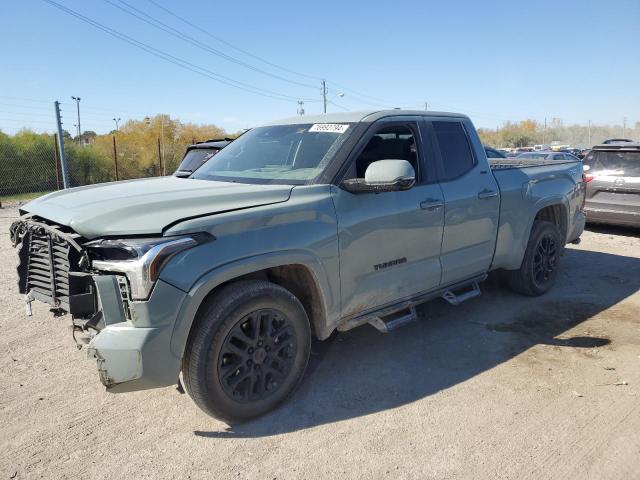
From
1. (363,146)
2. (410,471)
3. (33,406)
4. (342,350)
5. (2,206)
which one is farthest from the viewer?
(2,206)

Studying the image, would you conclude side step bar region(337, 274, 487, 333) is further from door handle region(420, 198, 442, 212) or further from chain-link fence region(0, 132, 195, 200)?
chain-link fence region(0, 132, 195, 200)

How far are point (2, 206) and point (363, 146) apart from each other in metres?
14.8

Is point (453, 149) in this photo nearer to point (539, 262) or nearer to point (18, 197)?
point (539, 262)

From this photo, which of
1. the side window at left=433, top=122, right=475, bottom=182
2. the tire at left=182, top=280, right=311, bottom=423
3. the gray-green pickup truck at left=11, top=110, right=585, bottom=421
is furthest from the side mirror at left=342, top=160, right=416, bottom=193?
the side window at left=433, top=122, right=475, bottom=182

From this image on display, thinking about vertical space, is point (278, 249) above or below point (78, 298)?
above

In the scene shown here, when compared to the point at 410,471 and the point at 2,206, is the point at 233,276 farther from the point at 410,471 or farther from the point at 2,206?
the point at 2,206

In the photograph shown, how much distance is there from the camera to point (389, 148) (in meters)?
3.91

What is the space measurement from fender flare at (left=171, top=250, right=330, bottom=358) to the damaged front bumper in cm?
4

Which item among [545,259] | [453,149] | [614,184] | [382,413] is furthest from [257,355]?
[614,184]

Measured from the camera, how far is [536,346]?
4086 millimetres

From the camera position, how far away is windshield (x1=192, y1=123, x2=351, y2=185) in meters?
3.45

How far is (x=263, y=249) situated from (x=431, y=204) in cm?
162

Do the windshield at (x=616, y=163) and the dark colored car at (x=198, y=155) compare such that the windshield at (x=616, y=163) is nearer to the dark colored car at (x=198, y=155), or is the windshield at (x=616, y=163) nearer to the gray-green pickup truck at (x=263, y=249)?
the gray-green pickup truck at (x=263, y=249)

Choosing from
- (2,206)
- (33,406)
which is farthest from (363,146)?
(2,206)
